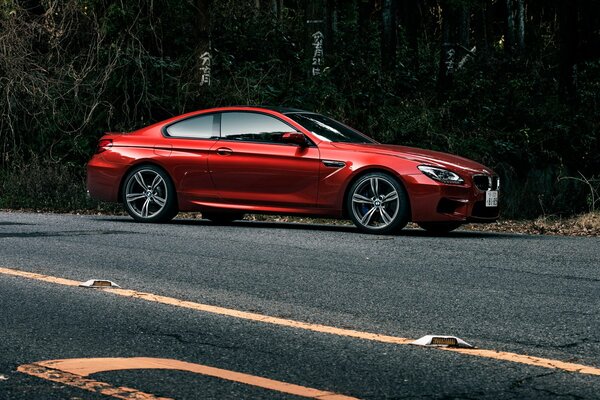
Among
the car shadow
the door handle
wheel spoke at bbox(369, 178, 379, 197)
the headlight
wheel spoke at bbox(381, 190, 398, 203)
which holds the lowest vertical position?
the car shadow

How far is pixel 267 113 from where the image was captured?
13.5 metres

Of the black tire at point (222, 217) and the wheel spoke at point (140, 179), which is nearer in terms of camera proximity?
the wheel spoke at point (140, 179)

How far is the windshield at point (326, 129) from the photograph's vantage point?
13289 mm

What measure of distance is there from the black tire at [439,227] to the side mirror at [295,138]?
1.67 m

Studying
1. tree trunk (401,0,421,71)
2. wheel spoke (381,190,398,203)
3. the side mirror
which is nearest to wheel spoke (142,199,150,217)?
the side mirror

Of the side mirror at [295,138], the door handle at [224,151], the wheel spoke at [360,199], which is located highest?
the side mirror at [295,138]

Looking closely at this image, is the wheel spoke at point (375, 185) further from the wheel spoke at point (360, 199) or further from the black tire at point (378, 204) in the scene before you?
the wheel spoke at point (360, 199)

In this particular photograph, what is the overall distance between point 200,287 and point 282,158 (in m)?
4.84

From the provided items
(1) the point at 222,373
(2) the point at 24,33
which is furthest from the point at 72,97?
(1) the point at 222,373

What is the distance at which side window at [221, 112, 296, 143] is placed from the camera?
43.8ft

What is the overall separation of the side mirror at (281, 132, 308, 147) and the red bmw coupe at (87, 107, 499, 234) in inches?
0.4

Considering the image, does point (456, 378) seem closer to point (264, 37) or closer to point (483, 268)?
point (483, 268)

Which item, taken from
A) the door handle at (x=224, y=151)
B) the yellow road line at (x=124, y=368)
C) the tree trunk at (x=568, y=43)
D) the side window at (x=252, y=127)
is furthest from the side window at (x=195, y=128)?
the tree trunk at (x=568, y=43)

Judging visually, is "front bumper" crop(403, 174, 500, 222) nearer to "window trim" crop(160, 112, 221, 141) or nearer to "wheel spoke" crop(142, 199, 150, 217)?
"window trim" crop(160, 112, 221, 141)
